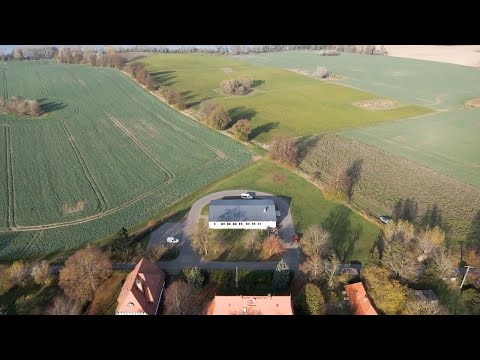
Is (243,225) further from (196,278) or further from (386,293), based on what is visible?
(386,293)

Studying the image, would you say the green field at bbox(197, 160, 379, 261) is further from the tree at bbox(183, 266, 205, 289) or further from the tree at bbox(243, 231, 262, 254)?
the tree at bbox(183, 266, 205, 289)

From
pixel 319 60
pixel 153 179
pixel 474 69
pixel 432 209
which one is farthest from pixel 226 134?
pixel 474 69

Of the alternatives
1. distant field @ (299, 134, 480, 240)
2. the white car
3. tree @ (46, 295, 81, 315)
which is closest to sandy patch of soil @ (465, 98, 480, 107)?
distant field @ (299, 134, 480, 240)

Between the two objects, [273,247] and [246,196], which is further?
[246,196]

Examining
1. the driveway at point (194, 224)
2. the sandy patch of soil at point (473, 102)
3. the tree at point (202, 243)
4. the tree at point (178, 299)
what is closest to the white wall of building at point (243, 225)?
the driveway at point (194, 224)

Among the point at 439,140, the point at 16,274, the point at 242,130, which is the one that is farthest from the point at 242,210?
the point at 439,140

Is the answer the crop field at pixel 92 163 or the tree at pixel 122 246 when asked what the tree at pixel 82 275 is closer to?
the tree at pixel 122 246

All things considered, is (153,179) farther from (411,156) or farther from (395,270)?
(411,156)
